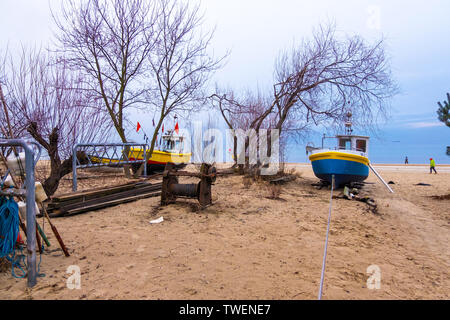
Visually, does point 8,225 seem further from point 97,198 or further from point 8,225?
point 97,198

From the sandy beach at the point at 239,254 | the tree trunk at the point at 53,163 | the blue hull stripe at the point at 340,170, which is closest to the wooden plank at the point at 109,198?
the sandy beach at the point at 239,254

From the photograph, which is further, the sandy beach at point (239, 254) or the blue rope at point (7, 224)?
the blue rope at point (7, 224)

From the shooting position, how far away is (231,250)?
4.31 meters

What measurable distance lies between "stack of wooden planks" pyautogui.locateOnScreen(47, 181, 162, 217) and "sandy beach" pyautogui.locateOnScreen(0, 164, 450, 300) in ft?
0.95

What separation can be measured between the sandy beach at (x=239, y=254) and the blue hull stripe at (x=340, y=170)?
12.6 feet

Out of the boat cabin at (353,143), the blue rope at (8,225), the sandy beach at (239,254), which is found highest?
the boat cabin at (353,143)

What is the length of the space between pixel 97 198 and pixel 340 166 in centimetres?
872

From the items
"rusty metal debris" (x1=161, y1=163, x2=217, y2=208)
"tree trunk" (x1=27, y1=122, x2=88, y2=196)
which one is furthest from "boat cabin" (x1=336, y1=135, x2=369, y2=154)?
"tree trunk" (x1=27, y1=122, x2=88, y2=196)

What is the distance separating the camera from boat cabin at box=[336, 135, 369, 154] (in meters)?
13.2

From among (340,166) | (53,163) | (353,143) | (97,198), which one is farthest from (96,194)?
(353,143)

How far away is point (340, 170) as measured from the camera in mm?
11398

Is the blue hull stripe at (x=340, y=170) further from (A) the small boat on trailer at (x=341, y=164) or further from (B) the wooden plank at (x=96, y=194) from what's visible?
(B) the wooden plank at (x=96, y=194)

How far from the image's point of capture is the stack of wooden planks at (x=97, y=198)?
614 cm
